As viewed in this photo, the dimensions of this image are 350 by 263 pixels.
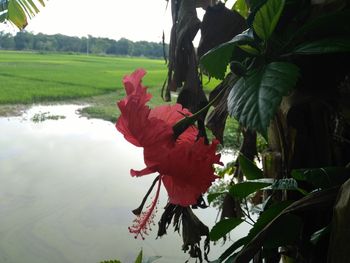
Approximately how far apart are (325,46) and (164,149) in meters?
0.11

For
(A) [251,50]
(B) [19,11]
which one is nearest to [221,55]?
(A) [251,50]

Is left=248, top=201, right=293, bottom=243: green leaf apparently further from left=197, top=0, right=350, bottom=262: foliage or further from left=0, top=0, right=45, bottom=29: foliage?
left=0, top=0, right=45, bottom=29: foliage

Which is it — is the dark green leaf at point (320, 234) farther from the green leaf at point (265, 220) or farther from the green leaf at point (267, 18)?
the green leaf at point (267, 18)

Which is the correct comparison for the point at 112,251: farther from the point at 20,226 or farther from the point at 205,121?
the point at 205,121

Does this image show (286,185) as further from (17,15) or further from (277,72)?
(17,15)

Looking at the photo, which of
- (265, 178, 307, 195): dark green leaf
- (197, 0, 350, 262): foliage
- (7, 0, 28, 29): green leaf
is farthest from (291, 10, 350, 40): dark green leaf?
(7, 0, 28, 29): green leaf

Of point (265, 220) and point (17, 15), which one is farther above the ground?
point (17, 15)

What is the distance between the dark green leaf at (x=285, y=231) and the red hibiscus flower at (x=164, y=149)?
88 mm

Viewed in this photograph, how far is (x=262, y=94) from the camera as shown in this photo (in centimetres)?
20

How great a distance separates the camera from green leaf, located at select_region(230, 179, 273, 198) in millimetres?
318

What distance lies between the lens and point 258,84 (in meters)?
0.20

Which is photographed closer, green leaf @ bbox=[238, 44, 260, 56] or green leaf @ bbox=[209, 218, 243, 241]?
green leaf @ bbox=[238, 44, 260, 56]

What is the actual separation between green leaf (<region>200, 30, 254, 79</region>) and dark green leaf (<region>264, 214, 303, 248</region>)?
4.7 inches

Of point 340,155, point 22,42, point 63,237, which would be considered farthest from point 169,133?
point 22,42
